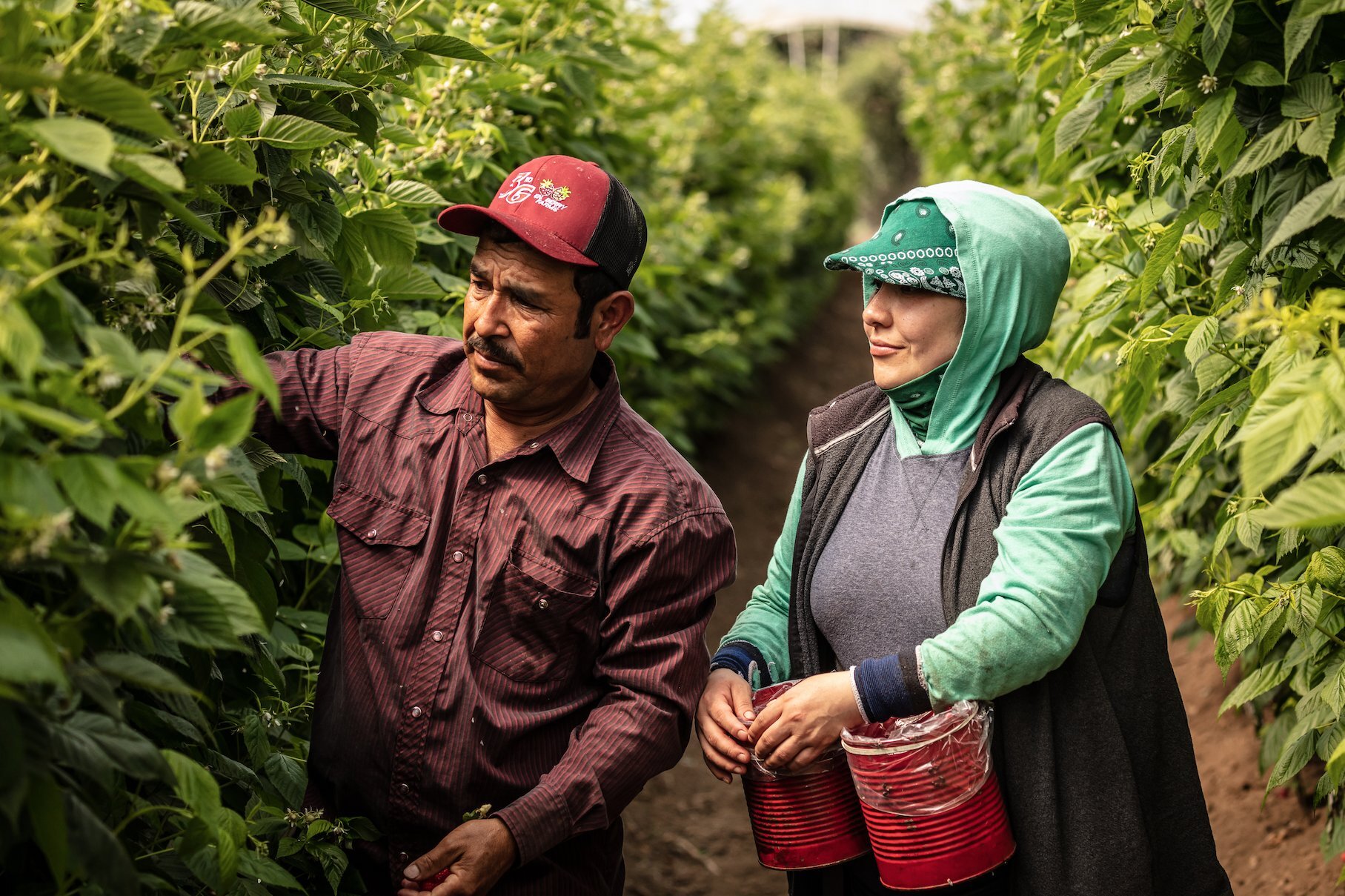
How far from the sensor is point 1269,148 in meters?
2.25

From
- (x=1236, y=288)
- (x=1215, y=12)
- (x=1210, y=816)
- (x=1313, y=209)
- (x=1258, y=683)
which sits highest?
(x=1215, y=12)

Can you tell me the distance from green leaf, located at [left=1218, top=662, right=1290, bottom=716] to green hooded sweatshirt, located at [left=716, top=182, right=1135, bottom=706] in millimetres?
549

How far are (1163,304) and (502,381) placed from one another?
1525mm

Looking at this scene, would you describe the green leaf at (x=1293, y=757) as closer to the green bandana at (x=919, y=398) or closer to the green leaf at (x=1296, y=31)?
the green bandana at (x=919, y=398)

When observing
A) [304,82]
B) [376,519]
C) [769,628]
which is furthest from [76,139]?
[769,628]

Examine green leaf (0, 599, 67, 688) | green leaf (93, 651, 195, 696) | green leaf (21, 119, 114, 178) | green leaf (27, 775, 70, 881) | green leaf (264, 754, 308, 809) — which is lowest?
green leaf (264, 754, 308, 809)

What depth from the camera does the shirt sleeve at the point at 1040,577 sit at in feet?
6.70

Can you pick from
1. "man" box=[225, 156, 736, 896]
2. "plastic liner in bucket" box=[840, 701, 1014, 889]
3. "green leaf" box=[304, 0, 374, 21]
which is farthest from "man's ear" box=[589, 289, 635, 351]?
"plastic liner in bucket" box=[840, 701, 1014, 889]

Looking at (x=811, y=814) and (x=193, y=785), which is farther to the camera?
(x=811, y=814)

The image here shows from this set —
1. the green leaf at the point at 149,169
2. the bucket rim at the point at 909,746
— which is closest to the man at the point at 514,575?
the bucket rim at the point at 909,746

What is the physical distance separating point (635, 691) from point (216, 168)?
1.13 metres

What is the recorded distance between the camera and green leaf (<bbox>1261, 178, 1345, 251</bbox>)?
210 centimetres

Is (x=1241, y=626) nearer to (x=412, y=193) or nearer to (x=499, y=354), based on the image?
(x=499, y=354)

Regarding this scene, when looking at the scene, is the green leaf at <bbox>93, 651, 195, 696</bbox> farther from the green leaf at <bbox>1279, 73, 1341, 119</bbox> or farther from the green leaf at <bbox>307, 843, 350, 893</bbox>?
the green leaf at <bbox>1279, 73, 1341, 119</bbox>
